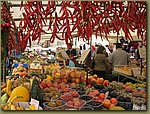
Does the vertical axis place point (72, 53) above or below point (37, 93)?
above

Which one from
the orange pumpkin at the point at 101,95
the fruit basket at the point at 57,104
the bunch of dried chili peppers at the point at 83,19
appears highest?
the bunch of dried chili peppers at the point at 83,19

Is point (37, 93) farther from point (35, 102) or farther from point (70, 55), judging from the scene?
point (70, 55)

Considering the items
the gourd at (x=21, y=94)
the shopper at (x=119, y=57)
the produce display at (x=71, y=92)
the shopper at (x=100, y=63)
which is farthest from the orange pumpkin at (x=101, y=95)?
the gourd at (x=21, y=94)

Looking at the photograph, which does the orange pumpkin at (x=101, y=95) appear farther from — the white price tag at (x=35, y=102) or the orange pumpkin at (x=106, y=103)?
the white price tag at (x=35, y=102)

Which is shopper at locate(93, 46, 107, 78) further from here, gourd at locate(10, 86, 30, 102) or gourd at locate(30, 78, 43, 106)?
gourd at locate(10, 86, 30, 102)

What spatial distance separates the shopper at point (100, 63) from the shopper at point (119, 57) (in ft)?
0.20

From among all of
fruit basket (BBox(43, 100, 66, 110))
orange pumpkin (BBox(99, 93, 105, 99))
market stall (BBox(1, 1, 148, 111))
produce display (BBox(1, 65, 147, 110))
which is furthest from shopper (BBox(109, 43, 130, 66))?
fruit basket (BBox(43, 100, 66, 110))

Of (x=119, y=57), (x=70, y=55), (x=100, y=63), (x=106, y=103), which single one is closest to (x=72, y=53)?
(x=70, y=55)

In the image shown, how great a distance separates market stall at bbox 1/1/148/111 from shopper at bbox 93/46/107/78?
1.4 inches

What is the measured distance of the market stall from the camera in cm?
227

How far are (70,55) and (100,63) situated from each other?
10.8 inches

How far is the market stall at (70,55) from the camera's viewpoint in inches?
89.4

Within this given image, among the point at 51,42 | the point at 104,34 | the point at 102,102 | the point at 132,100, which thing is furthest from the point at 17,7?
the point at 132,100

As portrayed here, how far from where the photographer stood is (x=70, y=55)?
2.39m
